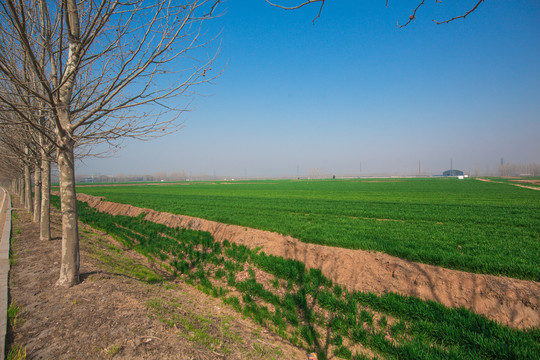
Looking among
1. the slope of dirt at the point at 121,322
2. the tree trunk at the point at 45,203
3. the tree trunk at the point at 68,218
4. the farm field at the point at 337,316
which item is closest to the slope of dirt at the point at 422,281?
the farm field at the point at 337,316

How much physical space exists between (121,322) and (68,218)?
2566 millimetres

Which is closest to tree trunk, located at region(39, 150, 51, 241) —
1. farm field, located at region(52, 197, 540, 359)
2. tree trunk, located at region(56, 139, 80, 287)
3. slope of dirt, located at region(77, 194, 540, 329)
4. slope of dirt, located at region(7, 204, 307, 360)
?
slope of dirt, located at region(7, 204, 307, 360)

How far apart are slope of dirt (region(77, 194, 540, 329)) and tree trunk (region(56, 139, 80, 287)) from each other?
600 cm

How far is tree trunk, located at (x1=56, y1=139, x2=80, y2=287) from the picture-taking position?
207 inches

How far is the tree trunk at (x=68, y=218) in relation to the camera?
525cm

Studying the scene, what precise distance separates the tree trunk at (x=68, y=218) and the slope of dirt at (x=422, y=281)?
6004 millimetres

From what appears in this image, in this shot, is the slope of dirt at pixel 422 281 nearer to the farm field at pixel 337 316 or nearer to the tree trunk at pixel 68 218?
the farm field at pixel 337 316

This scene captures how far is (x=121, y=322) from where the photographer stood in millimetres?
4199

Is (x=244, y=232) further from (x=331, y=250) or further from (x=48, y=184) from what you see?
(x=48, y=184)

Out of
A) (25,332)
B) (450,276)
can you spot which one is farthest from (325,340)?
(25,332)

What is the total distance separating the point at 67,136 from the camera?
5238 millimetres

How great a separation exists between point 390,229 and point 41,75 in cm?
1238

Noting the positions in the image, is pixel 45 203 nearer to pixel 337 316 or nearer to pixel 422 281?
pixel 337 316

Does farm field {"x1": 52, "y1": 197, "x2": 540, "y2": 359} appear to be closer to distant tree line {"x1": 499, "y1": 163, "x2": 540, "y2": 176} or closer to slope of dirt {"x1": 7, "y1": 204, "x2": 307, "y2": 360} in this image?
slope of dirt {"x1": 7, "y1": 204, "x2": 307, "y2": 360}
